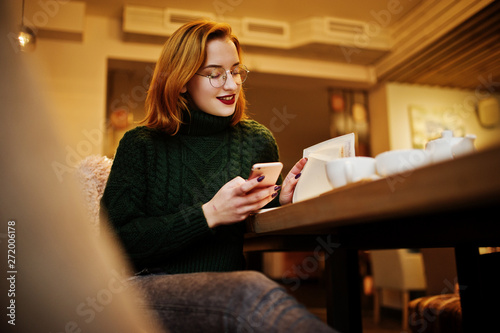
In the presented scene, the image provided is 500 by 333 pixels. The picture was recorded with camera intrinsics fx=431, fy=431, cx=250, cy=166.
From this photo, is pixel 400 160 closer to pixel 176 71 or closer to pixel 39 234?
pixel 39 234

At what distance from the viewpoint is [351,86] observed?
527cm

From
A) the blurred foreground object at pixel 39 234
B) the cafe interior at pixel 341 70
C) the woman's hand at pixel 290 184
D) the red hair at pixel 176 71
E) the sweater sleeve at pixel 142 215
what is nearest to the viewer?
the blurred foreground object at pixel 39 234

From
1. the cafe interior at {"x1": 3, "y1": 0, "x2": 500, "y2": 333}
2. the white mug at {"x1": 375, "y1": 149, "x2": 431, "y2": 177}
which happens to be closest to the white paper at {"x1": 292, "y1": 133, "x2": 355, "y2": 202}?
the white mug at {"x1": 375, "y1": 149, "x2": 431, "y2": 177}

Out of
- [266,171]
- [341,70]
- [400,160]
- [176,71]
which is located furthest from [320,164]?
[341,70]

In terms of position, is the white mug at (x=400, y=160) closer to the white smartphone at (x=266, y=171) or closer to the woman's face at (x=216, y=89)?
the white smartphone at (x=266, y=171)

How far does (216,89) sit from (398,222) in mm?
649

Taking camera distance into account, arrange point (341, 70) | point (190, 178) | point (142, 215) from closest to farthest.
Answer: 1. point (142, 215)
2. point (190, 178)
3. point (341, 70)

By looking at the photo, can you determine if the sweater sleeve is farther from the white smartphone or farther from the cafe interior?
the cafe interior

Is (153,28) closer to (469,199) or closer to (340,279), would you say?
(340,279)

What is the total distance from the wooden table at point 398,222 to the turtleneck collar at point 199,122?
0.35 metres

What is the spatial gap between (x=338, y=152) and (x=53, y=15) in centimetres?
398

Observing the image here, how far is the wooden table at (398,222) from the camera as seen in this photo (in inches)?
16.4

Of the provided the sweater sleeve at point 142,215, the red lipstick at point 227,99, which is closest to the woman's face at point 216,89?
the red lipstick at point 227,99

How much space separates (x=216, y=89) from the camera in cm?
125
